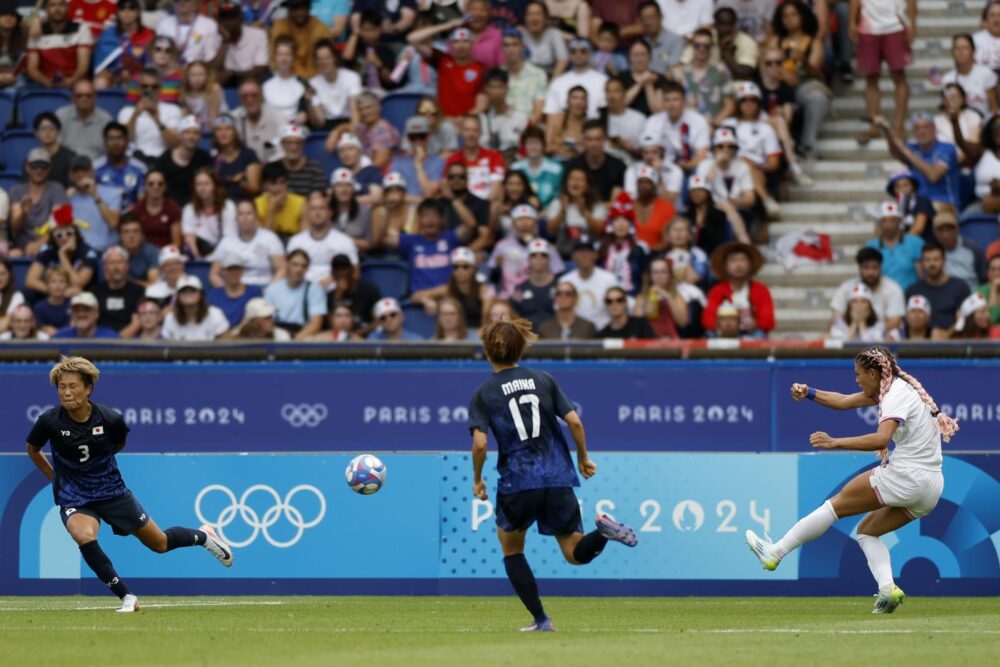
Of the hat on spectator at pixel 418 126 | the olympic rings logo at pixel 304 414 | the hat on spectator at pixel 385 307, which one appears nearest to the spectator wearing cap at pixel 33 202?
the hat on spectator at pixel 418 126

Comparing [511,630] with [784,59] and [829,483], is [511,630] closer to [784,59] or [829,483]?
[829,483]

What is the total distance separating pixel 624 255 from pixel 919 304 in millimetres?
3203

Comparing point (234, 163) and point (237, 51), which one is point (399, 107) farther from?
point (237, 51)

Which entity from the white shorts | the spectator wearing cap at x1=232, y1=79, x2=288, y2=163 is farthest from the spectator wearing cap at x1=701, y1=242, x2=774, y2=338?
the white shorts

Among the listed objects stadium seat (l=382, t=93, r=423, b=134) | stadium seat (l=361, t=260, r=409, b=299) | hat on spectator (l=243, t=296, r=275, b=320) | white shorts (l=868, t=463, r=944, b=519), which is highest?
stadium seat (l=382, t=93, r=423, b=134)

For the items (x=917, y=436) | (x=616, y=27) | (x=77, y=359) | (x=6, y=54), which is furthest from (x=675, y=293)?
(x=6, y=54)

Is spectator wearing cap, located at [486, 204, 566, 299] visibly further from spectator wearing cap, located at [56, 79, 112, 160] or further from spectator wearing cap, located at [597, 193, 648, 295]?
spectator wearing cap, located at [56, 79, 112, 160]

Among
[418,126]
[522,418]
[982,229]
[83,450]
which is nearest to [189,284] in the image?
[418,126]

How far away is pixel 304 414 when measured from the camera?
65.2 ft

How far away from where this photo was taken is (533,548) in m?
16.3

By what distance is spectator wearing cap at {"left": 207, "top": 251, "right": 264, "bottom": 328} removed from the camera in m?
21.5

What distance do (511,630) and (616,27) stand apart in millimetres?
13018

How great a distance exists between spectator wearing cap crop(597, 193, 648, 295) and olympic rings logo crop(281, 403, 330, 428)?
11.8 ft

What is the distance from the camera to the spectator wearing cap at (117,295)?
21562 mm
